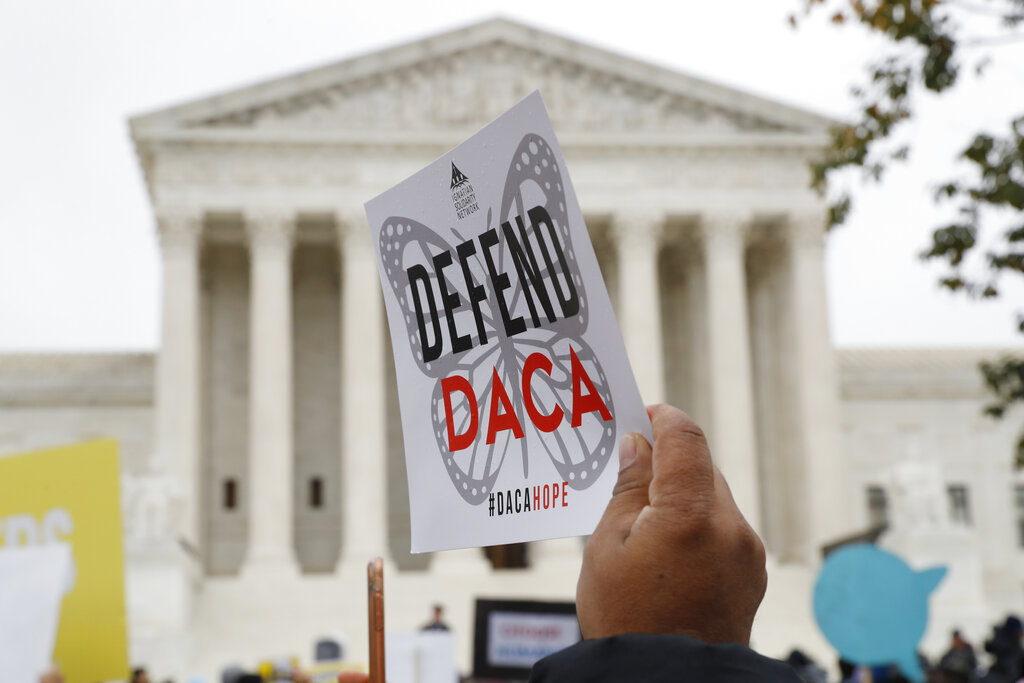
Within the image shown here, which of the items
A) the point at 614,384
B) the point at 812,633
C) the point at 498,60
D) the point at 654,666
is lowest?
the point at 812,633

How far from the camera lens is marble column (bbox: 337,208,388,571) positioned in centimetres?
4981

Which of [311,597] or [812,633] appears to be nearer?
[812,633]

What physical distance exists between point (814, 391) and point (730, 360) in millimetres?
3731

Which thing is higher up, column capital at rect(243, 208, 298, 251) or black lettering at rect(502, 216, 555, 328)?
column capital at rect(243, 208, 298, 251)

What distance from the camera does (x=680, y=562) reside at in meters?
2.24

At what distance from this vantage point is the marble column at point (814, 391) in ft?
170

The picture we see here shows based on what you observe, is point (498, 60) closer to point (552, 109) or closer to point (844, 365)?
point (552, 109)

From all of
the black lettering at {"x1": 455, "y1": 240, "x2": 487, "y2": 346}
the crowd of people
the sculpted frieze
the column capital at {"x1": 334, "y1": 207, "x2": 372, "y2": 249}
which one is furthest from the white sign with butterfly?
the sculpted frieze

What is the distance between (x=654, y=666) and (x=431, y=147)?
168ft

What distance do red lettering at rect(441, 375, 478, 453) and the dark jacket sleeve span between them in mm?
1391

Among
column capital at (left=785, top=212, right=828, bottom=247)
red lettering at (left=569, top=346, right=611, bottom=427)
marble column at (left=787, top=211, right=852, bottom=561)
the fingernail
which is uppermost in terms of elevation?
column capital at (left=785, top=212, right=828, bottom=247)

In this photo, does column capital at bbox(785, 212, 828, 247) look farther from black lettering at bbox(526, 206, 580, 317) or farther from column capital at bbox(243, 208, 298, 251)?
black lettering at bbox(526, 206, 580, 317)

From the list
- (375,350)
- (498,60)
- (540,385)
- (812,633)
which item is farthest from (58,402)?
(540,385)

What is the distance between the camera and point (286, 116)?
173 ft
